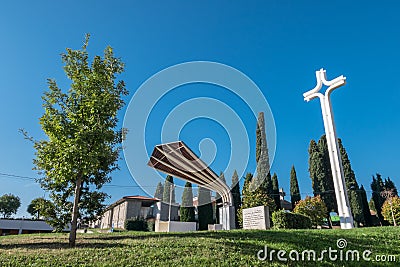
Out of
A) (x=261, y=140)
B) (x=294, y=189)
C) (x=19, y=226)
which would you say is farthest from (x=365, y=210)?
(x=19, y=226)

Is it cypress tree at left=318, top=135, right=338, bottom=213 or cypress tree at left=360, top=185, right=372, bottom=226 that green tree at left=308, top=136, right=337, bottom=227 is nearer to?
cypress tree at left=318, top=135, right=338, bottom=213

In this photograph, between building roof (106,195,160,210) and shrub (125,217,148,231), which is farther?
building roof (106,195,160,210)

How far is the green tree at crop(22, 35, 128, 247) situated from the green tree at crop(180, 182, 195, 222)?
1980 centimetres

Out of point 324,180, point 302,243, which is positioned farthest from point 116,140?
point 324,180

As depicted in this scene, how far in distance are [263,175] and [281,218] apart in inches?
708

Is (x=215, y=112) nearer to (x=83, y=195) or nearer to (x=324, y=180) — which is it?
(x=83, y=195)

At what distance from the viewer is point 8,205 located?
51.2 meters

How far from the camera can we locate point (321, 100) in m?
17.7

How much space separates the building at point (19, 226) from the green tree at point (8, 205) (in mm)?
19016

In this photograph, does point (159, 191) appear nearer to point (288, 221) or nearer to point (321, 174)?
point (321, 174)

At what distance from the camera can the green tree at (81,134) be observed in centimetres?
903

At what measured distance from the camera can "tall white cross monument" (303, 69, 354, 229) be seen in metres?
14.9

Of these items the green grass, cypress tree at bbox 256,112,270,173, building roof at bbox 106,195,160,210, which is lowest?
the green grass

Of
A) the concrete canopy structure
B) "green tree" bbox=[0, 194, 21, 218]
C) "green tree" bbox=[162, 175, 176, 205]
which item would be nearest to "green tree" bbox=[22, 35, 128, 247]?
the concrete canopy structure
